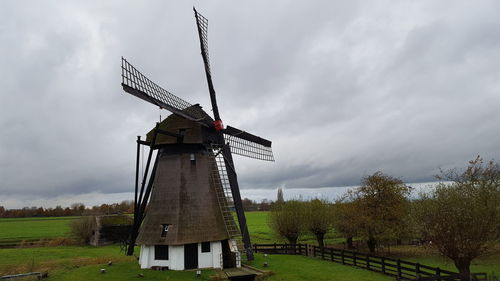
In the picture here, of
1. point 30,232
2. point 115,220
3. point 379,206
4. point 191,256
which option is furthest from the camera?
point 30,232

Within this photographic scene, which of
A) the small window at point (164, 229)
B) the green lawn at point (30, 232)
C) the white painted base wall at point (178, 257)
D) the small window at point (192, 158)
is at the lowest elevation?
the green lawn at point (30, 232)

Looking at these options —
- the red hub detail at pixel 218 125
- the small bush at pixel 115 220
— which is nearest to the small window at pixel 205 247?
the red hub detail at pixel 218 125

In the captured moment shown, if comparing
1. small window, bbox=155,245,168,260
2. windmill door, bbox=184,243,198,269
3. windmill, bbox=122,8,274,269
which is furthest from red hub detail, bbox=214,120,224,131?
small window, bbox=155,245,168,260

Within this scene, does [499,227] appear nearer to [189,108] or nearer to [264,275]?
[264,275]

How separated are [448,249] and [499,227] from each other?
112 inches

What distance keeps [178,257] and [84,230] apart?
94.5ft

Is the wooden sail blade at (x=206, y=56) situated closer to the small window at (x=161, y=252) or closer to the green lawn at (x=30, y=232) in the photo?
the small window at (x=161, y=252)

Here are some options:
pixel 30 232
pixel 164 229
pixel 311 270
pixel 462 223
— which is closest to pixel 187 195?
pixel 164 229

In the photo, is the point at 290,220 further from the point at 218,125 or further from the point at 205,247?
the point at 218,125

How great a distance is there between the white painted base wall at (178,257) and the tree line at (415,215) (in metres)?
11.4

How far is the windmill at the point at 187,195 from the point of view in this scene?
19.9 metres

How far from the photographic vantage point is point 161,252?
66.5ft

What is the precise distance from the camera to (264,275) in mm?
18750

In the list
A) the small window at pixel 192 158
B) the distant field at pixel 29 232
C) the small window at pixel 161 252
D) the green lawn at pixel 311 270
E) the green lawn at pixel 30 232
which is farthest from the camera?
the green lawn at pixel 30 232
